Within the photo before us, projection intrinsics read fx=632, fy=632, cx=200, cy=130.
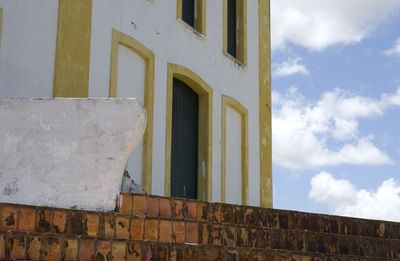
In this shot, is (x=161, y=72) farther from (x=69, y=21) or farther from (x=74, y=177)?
(x=74, y=177)

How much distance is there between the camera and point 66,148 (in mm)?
5789

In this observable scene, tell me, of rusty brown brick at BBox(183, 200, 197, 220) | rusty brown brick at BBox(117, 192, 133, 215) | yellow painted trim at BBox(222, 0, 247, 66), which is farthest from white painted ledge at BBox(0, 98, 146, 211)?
yellow painted trim at BBox(222, 0, 247, 66)

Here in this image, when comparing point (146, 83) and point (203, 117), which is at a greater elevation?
point (146, 83)

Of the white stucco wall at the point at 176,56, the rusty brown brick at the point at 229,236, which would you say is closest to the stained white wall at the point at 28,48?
the white stucco wall at the point at 176,56

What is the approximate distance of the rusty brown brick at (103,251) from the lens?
17.1 ft

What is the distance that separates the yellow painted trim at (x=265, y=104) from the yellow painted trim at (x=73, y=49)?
6.21 m

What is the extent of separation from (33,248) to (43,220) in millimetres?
244

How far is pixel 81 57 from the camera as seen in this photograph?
10695mm

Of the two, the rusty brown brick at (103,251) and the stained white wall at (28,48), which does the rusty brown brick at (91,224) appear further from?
the stained white wall at (28,48)

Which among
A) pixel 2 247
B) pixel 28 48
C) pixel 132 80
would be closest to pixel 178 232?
pixel 2 247

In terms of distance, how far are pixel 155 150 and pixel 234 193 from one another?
3113 millimetres

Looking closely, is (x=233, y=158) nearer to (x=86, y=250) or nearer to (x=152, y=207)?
(x=152, y=207)

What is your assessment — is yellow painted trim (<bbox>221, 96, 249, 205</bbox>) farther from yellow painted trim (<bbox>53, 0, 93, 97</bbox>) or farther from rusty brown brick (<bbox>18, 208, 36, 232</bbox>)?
rusty brown brick (<bbox>18, 208, 36, 232</bbox>)

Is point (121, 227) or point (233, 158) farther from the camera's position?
point (233, 158)
